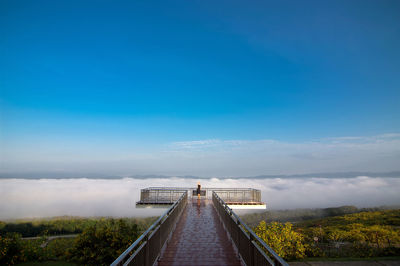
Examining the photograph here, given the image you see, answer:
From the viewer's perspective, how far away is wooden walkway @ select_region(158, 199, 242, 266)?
697 centimetres

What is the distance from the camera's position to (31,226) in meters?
109

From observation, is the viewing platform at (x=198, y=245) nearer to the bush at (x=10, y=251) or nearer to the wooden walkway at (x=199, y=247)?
the wooden walkway at (x=199, y=247)

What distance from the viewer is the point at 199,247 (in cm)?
832

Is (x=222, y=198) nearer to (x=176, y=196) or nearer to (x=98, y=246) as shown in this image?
(x=176, y=196)

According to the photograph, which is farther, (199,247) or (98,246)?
(98,246)

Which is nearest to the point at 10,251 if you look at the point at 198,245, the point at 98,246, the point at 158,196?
the point at 98,246

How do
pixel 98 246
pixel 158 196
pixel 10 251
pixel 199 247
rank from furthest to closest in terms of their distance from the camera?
pixel 10 251, pixel 158 196, pixel 98 246, pixel 199 247

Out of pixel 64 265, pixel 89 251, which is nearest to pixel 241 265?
pixel 89 251

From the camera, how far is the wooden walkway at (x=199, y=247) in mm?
6968

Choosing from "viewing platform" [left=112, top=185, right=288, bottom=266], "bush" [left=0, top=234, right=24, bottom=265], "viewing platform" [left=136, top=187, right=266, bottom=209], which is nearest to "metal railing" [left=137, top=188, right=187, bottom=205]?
"viewing platform" [left=136, top=187, right=266, bottom=209]

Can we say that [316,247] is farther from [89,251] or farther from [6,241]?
[6,241]

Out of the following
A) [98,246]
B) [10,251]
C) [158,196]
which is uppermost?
[158,196]

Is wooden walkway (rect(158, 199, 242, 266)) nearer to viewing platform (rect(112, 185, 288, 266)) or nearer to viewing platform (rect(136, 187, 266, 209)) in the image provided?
viewing platform (rect(112, 185, 288, 266))

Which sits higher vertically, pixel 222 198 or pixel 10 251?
pixel 222 198
